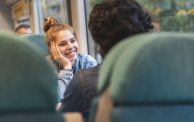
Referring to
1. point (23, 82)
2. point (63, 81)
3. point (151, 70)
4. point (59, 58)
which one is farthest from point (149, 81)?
point (59, 58)

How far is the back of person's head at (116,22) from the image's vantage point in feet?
2.56

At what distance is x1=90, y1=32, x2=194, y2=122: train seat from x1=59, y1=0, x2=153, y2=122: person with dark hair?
27 cm

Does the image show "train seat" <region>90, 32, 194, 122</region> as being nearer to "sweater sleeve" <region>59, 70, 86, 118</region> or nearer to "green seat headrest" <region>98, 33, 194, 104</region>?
"green seat headrest" <region>98, 33, 194, 104</region>

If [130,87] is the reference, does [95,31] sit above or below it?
above

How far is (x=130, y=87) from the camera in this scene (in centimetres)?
42

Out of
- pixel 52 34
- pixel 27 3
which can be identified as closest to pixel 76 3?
pixel 52 34

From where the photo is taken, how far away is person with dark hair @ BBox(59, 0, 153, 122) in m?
0.75

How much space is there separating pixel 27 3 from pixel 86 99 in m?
4.13

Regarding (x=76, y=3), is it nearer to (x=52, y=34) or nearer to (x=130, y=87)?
(x=52, y=34)

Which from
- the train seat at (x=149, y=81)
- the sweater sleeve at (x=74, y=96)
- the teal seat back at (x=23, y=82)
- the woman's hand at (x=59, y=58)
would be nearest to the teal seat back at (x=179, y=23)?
the woman's hand at (x=59, y=58)

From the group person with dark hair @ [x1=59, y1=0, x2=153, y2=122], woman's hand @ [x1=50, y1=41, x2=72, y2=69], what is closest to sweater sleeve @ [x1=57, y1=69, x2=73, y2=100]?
woman's hand @ [x1=50, y1=41, x2=72, y2=69]

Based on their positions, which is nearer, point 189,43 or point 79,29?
point 189,43

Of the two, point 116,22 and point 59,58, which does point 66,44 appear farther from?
point 116,22

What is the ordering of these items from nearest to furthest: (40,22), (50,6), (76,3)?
(76,3) → (50,6) → (40,22)
